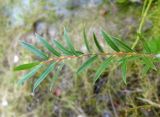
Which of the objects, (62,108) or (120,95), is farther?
(62,108)

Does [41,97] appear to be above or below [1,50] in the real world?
below

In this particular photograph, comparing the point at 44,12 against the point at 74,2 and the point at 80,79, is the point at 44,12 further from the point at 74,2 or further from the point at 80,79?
the point at 80,79

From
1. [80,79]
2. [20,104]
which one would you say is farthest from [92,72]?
[20,104]

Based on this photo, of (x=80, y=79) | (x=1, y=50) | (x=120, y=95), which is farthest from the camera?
(x=1, y=50)

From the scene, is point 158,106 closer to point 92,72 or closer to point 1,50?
point 92,72

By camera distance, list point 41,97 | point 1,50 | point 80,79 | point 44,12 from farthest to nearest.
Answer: point 1,50, point 44,12, point 41,97, point 80,79

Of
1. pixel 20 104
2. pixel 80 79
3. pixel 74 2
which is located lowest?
pixel 20 104

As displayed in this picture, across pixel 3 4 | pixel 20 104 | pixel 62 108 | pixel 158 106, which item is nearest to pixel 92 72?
pixel 62 108
